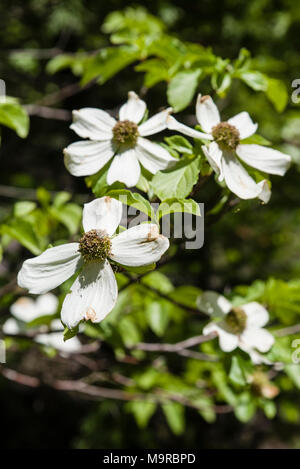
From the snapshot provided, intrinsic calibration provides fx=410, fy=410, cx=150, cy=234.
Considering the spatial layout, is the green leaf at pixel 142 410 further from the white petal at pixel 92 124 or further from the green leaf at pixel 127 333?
the white petal at pixel 92 124

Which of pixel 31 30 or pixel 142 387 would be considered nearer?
pixel 142 387

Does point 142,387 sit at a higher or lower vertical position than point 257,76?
lower

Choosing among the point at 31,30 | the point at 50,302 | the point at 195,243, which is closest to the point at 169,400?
the point at 50,302

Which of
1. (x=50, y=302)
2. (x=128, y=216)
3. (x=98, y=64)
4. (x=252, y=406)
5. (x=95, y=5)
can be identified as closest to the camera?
(x=128, y=216)

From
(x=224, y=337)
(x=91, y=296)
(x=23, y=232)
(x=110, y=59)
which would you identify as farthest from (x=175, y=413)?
Result: (x=110, y=59)

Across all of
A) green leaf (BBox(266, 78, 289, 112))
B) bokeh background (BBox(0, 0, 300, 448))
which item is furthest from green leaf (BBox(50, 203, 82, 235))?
bokeh background (BBox(0, 0, 300, 448))

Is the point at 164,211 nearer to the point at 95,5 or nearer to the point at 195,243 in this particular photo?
the point at 195,243

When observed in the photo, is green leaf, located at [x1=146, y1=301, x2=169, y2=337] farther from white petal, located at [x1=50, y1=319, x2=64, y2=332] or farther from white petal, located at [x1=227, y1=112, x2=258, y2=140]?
white petal, located at [x1=227, y1=112, x2=258, y2=140]
